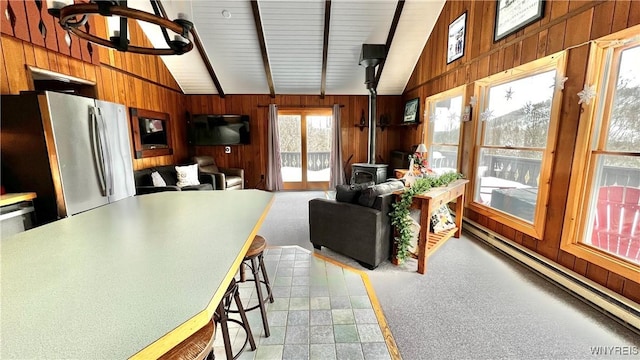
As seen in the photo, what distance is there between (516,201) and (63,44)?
207 inches

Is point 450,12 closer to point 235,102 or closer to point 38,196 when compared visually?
point 235,102

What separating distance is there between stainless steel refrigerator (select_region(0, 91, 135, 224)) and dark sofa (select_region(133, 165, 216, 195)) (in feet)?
4.37

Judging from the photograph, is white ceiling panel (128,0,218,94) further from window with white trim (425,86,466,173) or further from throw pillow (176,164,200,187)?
window with white trim (425,86,466,173)

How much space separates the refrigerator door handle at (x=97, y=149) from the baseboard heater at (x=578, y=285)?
4376 millimetres

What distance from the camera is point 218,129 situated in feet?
19.4

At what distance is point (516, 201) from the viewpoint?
9.28 ft

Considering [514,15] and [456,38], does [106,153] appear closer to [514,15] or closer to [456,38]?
[514,15]

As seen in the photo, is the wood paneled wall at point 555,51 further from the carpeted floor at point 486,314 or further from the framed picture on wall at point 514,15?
the carpeted floor at point 486,314

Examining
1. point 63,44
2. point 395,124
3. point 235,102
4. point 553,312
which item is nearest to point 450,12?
point 395,124

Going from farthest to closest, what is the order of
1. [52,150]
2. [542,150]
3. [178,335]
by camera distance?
[542,150] < [52,150] < [178,335]

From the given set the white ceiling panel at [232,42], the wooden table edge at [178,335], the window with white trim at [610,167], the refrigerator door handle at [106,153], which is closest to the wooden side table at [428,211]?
the window with white trim at [610,167]

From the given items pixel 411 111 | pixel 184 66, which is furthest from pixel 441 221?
pixel 184 66

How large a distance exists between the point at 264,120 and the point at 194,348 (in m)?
5.75

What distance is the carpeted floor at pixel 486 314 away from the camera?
1611 mm
